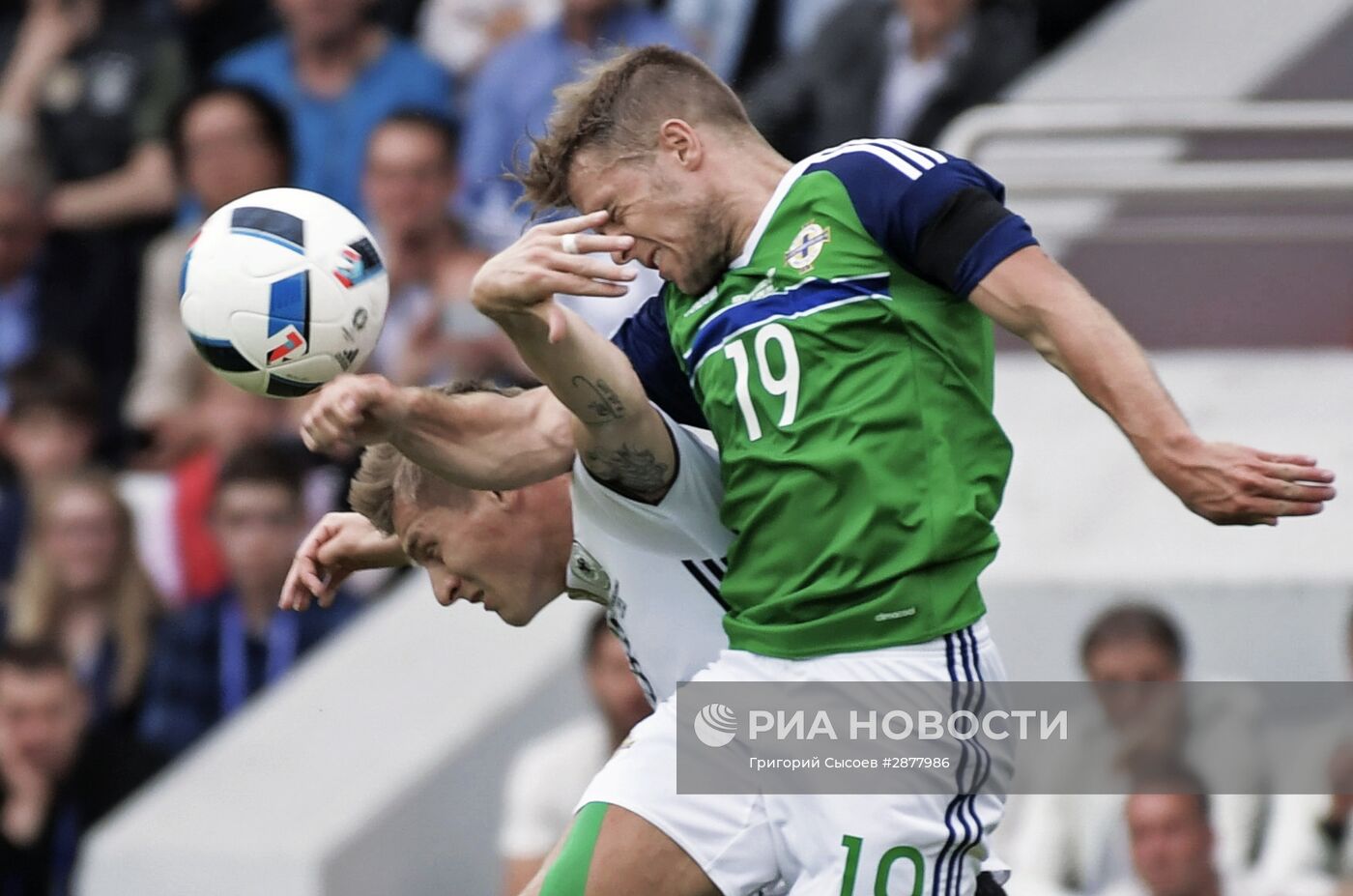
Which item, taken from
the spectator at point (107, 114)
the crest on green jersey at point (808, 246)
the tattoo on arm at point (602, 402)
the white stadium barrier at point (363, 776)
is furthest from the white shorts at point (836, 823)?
the spectator at point (107, 114)

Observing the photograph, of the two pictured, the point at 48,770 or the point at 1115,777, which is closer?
the point at 1115,777

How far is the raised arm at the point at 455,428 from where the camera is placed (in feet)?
14.5

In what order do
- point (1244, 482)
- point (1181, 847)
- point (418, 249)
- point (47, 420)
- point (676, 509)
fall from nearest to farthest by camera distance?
1. point (1244, 482)
2. point (676, 509)
3. point (1181, 847)
4. point (418, 249)
5. point (47, 420)

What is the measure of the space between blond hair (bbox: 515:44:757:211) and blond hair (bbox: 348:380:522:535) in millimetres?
559

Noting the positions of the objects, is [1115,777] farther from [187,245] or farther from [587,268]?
[187,245]

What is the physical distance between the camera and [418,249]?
384 inches

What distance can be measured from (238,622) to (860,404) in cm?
478

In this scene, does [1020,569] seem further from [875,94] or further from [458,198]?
[458,198]

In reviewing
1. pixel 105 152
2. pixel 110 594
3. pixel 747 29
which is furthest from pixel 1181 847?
pixel 105 152

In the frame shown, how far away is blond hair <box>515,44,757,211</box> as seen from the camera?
A: 16.3ft

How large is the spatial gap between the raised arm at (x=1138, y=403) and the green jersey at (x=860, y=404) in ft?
0.65

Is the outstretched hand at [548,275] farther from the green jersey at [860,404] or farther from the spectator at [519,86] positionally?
the spectator at [519,86]

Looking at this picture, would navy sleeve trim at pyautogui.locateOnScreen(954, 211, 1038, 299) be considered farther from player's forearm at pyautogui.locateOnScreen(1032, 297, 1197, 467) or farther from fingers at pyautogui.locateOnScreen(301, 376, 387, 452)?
fingers at pyautogui.locateOnScreen(301, 376, 387, 452)

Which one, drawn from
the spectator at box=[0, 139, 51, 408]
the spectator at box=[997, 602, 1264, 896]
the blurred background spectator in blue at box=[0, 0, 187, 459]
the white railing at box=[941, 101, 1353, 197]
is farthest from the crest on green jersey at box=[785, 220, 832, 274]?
the spectator at box=[0, 139, 51, 408]
